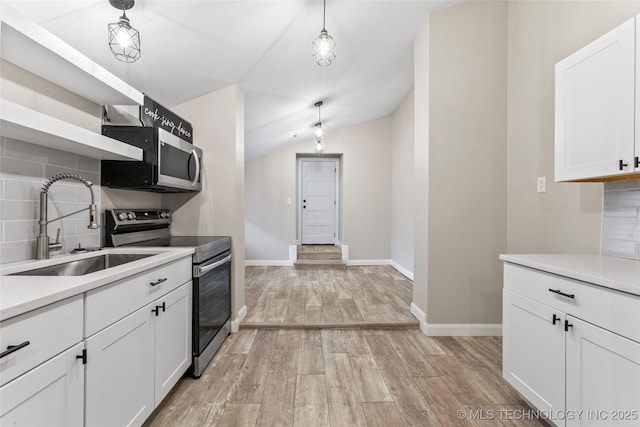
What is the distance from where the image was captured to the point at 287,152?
18.7 ft

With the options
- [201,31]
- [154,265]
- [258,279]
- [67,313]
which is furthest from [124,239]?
[258,279]

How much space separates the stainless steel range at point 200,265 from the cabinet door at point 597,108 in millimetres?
2348

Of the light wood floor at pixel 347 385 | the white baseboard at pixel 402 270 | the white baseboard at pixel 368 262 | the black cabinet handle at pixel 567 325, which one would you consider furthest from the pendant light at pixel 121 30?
the white baseboard at pixel 368 262

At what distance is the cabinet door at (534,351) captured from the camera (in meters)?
1.32

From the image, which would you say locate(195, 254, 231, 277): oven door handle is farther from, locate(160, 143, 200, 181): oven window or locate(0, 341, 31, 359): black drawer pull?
locate(0, 341, 31, 359): black drawer pull

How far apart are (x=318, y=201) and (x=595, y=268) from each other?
515 centimetres

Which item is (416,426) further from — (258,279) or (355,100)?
(355,100)

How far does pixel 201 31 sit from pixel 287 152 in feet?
12.5

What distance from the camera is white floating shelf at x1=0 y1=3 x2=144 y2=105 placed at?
1.08m

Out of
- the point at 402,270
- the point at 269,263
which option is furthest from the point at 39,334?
the point at 269,263

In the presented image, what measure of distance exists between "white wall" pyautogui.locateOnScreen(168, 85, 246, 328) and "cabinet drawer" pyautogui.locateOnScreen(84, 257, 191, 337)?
89 cm

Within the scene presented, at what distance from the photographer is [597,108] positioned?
144cm

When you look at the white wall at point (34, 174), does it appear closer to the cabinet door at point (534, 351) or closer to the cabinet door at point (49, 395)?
the cabinet door at point (49, 395)

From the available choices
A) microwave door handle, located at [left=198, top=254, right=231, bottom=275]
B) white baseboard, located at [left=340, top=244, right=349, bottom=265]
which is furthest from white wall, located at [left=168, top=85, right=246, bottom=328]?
white baseboard, located at [left=340, top=244, right=349, bottom=265]
